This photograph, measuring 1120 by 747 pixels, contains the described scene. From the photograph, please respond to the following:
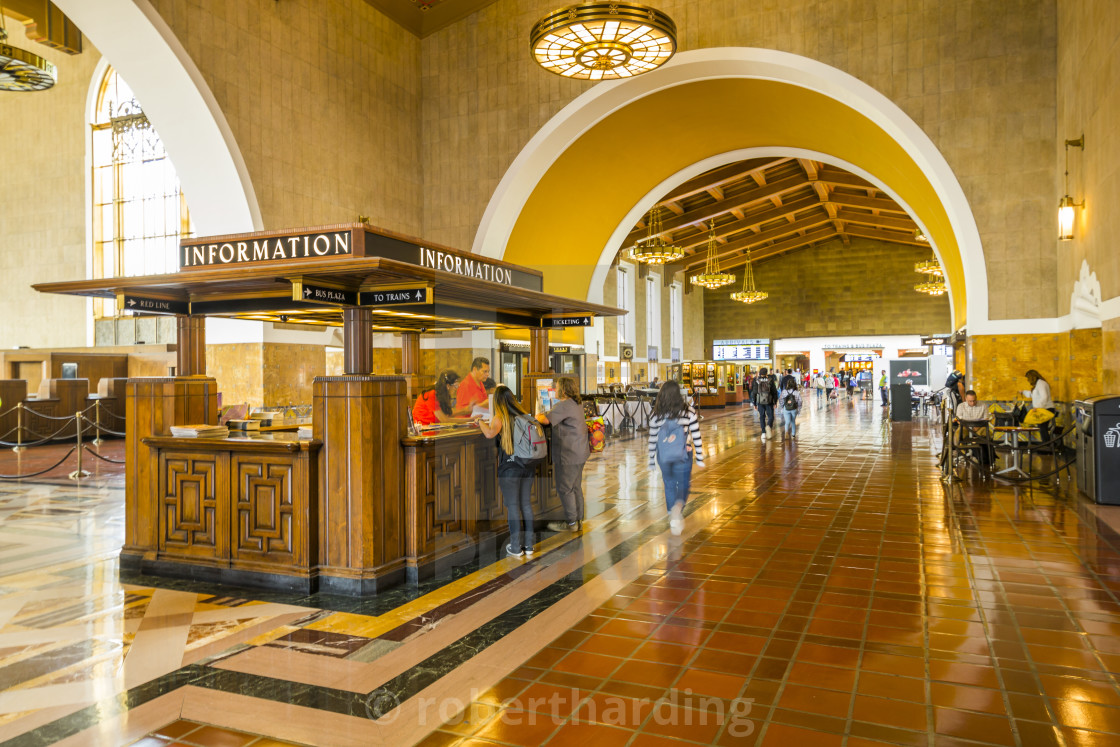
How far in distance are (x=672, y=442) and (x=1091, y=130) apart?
5.66 meters

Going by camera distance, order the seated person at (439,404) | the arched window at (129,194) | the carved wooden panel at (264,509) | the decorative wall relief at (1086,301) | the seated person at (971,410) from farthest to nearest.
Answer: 1. the arched window at (129,194)
2. the seated person at (971,410)
3. the decorative wall relief at (1086,301)
4. the seated person at (439,404)
5. the carved wooden panel at (264,509)

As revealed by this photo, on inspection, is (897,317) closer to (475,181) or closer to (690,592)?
(475,181)

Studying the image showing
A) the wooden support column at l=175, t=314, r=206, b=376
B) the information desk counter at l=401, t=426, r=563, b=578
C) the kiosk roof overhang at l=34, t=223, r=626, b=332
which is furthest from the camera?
the wooden support column at l=175, t=314, r=206, b=376

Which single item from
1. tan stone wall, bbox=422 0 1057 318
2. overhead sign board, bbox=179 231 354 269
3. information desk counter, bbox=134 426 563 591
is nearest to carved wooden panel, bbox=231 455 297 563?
information desk counter, bbox=134 426 563 591

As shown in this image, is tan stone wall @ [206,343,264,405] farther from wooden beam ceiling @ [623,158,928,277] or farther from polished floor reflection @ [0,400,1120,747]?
wooden beam ceiling @ [623,158,928,277]

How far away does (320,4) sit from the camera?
10016 mm

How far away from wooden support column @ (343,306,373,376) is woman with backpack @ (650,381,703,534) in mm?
2356

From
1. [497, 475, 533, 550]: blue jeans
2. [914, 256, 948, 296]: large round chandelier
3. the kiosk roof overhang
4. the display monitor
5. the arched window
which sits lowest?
[497, 475, 533, 550]: blue jeans

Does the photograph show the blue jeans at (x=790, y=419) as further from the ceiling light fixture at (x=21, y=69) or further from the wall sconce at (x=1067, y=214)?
the ceiling light fixture at (x=21, y=69)

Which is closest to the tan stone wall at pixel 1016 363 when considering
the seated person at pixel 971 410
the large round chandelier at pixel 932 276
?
the seated person at pixel 971 410

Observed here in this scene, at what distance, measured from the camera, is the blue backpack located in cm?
583

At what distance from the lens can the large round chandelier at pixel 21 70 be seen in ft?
36.0

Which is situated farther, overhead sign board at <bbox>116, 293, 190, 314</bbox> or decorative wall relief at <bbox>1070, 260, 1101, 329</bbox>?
decorative wall relief at <bbox>1070, 260, 1101, 329</bbox>

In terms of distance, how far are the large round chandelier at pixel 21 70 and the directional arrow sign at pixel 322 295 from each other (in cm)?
1027
